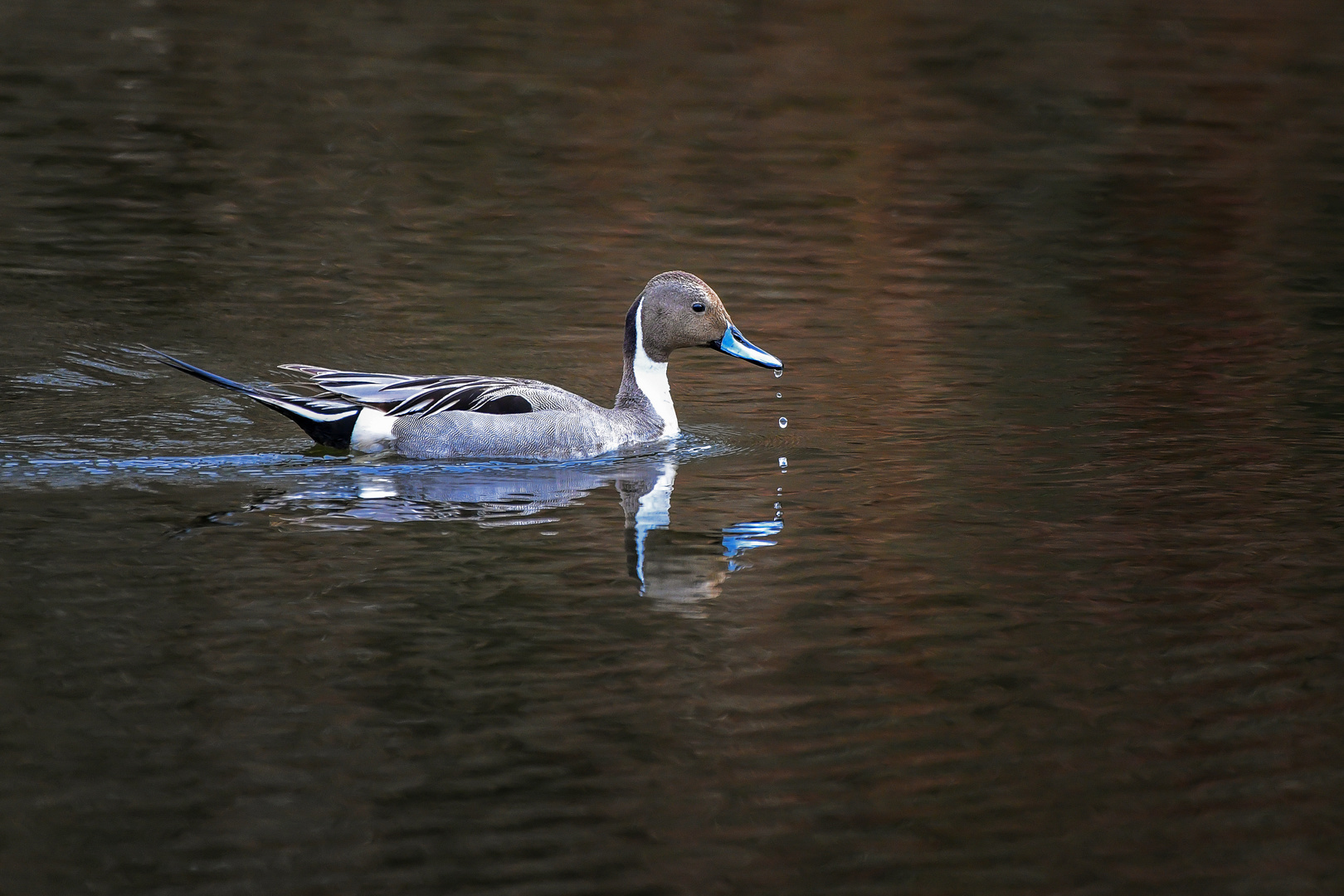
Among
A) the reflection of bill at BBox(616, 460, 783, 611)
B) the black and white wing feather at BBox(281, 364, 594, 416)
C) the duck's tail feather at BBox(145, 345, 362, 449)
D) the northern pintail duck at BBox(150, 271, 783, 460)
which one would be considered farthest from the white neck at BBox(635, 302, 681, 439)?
the duck's tail feather at BBox(145, 345, 362, 449)

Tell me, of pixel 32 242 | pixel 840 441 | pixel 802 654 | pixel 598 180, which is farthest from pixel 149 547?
pixel 598 180

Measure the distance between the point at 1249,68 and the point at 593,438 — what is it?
705 inches

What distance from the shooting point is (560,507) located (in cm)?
901

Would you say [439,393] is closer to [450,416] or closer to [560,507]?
[450,416]

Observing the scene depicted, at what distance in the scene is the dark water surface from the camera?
5555mm

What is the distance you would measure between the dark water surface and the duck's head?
57cm

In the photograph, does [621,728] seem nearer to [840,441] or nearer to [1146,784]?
[1146,784]

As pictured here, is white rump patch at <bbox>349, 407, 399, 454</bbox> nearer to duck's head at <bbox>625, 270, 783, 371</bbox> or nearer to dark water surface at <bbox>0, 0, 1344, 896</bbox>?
dark water surface at <bbox>0, 0, 1344, 896</bbox>

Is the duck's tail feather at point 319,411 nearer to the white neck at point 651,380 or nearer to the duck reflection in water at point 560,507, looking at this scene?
the duck reflection in water at point 560,507

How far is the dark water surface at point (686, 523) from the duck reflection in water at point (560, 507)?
4cm

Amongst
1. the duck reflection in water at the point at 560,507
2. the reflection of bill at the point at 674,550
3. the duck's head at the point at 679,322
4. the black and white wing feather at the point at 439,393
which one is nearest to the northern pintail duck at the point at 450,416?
the black and white wing feather at the point at 439,393

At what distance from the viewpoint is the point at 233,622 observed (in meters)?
7.05

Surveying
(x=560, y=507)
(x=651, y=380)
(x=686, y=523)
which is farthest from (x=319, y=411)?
(x=686, y=523)

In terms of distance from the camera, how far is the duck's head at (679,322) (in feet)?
34.4
